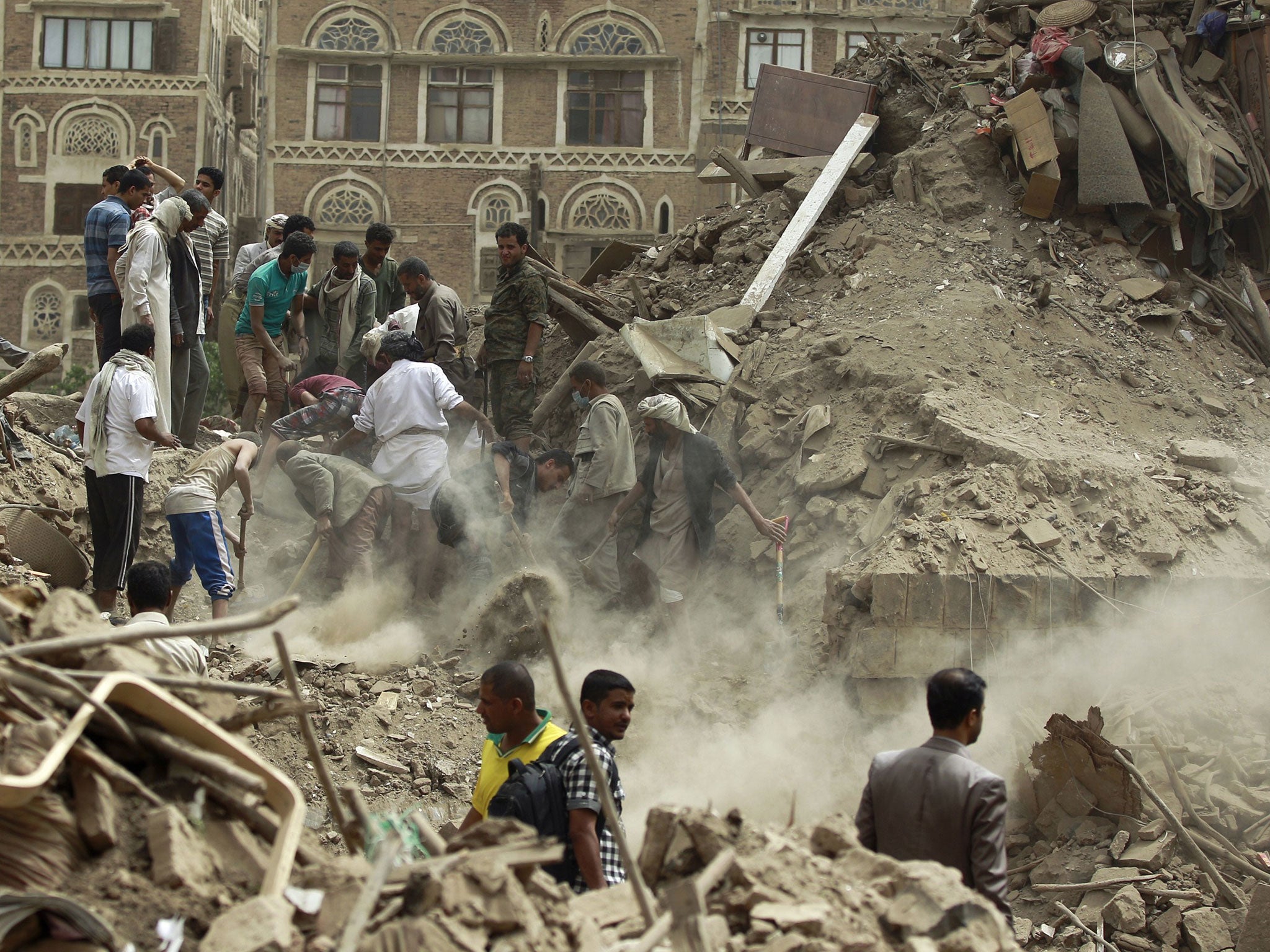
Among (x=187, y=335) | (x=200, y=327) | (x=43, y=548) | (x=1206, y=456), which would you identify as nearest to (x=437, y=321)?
(x=200, y=327)

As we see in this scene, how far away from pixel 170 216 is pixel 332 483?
78.9 inches

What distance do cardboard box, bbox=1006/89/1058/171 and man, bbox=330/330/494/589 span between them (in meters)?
5.12

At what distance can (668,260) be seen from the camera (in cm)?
1237

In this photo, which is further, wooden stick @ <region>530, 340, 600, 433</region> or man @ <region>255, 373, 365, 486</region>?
wooden stick @ <region>530, 340, 600, 433</region>

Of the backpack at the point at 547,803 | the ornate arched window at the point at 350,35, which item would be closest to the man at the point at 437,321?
the backpack at the point at 547,803

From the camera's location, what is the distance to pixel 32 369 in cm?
788

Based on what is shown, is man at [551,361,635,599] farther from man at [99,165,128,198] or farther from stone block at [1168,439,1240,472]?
stone block at [1168,439,1240,472]

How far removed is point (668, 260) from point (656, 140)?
17329 millimetres

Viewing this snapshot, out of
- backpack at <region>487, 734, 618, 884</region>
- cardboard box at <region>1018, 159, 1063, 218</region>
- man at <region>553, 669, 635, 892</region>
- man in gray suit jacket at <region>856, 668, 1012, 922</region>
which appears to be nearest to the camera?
man in gray suit jacket at <region>856, 668, 1012, 922</region>

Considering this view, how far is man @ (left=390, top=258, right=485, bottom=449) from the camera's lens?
30.3ft

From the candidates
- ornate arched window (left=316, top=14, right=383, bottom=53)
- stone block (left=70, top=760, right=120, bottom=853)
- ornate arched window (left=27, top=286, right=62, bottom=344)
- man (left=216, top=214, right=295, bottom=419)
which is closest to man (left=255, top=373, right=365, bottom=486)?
man (left=216, top=214, right=295, bottom=419)

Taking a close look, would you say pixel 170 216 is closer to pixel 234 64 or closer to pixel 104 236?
pixel 104 236

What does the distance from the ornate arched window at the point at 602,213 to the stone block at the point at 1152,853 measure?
23551 millimetres

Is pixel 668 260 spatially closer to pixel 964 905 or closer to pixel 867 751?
pixel 867 751
